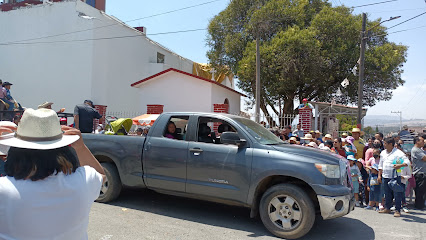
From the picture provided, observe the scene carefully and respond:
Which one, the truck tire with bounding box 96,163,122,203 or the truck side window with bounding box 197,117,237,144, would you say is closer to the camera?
the truck side window with bounding box 197,117,237,144

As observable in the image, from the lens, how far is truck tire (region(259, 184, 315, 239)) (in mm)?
4398

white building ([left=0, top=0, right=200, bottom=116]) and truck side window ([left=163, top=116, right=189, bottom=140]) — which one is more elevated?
white building ([left=0, top=0, right=200, bottom=116])

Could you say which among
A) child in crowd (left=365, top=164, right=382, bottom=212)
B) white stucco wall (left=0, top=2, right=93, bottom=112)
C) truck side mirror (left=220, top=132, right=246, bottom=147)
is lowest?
child in crowd (left=365, top=164, right=382, bottom=212)

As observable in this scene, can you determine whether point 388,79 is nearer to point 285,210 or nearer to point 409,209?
point 409,209

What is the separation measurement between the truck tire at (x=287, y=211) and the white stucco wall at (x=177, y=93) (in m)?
12.2

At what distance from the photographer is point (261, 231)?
4770mm

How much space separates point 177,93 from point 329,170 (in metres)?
13.5

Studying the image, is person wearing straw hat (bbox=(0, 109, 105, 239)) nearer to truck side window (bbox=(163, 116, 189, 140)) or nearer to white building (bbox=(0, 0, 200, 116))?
truck side window (bbox=(163, 116, 189, 140))

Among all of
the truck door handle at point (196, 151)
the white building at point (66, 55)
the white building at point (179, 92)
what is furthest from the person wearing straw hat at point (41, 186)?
the white building at point (66, 55)

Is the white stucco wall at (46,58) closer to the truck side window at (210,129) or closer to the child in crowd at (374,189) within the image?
the truck side window at (210,129)

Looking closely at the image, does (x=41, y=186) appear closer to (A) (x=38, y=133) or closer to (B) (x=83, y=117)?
(A) (x=38, y=133)

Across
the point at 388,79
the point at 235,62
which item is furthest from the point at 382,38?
the point at 235,62

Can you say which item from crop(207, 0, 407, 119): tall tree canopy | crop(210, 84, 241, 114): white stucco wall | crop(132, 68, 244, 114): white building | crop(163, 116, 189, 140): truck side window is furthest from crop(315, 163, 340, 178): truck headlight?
crop(207, 0, 407, 119): tall tree canopy

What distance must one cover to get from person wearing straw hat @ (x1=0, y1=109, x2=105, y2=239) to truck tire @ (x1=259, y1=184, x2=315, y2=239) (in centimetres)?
336
